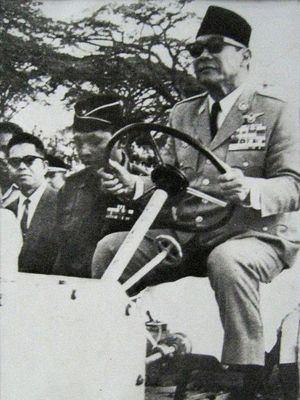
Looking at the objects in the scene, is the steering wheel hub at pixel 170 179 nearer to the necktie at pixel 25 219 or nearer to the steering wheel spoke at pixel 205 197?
the steering wheel spoke at pixel 205 197

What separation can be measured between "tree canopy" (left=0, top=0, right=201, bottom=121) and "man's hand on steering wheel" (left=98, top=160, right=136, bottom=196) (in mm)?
312

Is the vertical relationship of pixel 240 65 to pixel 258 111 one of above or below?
above

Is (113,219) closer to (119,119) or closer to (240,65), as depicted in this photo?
(119,119)

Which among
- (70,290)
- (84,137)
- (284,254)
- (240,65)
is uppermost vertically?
(240,65)

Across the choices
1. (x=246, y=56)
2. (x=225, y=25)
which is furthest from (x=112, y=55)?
(x=246, y=56)

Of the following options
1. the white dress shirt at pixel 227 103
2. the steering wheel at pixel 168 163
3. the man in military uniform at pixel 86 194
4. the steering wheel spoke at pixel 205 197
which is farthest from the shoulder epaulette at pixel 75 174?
the white dress shirt at pixel 227 103

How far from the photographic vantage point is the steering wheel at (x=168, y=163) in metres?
3.82

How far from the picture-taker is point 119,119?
4219mm

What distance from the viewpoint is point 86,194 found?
14.0ft

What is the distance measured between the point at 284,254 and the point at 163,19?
5.01ft

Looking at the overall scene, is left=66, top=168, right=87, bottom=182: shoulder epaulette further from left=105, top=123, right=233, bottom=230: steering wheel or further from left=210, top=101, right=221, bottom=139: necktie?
left=210, top=101, right=221, bottom=139: necktie

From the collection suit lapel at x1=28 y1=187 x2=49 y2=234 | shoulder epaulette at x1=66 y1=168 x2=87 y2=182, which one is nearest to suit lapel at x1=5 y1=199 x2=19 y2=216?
suit lapel at x1=28 y1=187 x2=49 y2=234

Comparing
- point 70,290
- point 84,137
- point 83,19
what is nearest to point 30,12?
point 83,19

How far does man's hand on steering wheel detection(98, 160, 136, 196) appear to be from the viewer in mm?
4047
